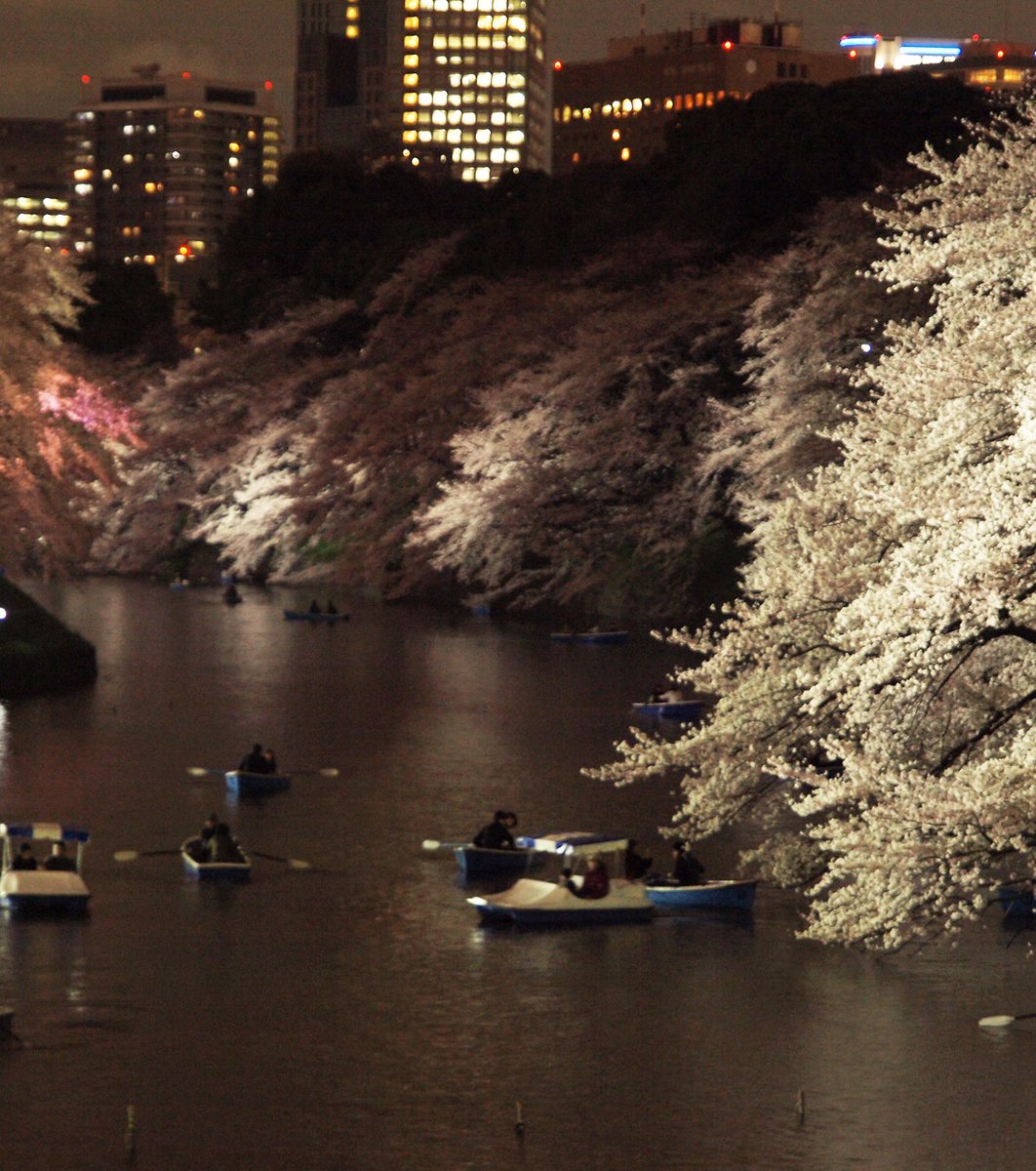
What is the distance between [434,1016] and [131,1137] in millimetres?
4567

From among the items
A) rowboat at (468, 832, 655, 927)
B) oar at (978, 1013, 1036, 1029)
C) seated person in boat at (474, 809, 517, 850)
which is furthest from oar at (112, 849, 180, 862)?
oar at (978, 1013, 1036, 1029)

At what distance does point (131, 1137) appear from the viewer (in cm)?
1611

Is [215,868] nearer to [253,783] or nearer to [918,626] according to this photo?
[253,783]

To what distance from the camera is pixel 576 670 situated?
49.4 meters

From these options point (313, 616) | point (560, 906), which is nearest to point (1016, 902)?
point (560, 906)

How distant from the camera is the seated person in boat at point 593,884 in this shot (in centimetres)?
2417

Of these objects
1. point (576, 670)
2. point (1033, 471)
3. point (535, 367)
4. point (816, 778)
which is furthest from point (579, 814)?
point (535, 367)

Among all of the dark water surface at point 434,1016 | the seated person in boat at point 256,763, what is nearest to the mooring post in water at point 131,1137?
the dark water surface at point 434,1016

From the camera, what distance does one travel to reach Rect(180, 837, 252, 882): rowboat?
26.0m

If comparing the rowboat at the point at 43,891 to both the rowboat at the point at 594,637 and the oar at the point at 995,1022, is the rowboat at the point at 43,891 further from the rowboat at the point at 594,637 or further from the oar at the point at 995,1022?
the rowboat at the point at 594,637

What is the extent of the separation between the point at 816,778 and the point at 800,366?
31147 mm

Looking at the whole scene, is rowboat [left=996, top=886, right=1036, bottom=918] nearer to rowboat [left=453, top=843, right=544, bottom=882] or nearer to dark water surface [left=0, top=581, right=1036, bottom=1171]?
dark water surface [left=0, top=581, right=1036, bottom=1171]

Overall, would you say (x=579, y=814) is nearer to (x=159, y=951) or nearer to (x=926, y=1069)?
(x=159, y=951)

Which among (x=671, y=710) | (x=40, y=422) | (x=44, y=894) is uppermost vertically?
(x=40, y=422)
